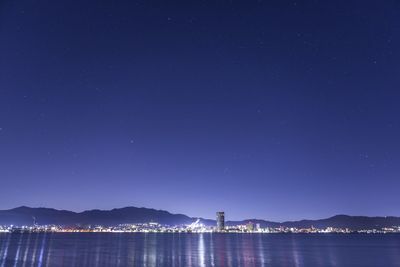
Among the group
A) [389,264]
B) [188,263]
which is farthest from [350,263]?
[188,263]

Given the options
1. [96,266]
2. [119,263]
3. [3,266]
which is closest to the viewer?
[3,266]

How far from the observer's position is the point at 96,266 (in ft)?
151

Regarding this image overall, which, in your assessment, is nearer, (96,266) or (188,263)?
(96,266)

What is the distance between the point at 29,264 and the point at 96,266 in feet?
26.7

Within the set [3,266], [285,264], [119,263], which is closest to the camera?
[3,266]

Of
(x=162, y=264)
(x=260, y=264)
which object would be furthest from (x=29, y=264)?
(x=260, y=264)

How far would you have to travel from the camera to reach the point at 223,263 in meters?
51.2

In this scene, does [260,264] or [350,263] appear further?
[350,263]

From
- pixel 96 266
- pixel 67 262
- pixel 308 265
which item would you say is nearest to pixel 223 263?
pixel 308 265

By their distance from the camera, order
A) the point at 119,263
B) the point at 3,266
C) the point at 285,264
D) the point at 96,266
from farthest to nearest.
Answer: the point at 285,264
the point at 119,263
the point at 96,266
the point at 3,266

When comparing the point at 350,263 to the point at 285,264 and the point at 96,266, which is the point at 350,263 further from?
the point at 96,266

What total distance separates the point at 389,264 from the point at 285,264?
14.4 meters

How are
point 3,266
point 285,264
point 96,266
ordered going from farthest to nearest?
point 285,264 < point 96,266 < point 3,266

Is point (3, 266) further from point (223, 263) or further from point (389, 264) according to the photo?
point (389, 264)
